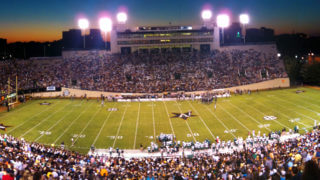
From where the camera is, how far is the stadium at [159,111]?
14734 mm

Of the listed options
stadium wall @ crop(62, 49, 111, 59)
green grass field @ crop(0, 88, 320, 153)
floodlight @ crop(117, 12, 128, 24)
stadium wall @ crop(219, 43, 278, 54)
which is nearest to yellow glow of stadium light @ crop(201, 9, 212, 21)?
stadium wall @ crop(219, 43, 278, 54)

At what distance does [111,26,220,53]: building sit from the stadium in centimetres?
23

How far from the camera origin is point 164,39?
6506 centimetres

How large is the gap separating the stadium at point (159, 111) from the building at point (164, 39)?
23 cm

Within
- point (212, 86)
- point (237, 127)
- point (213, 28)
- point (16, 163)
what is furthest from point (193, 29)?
point (16, 163)

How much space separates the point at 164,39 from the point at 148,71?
13749 millimetres

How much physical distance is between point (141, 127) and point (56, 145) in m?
8.76

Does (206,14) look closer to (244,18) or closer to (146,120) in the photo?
(244,18)

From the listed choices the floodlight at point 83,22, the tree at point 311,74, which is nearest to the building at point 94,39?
the floodlight at point 83,22

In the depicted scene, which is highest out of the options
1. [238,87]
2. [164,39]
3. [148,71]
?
[164,39]

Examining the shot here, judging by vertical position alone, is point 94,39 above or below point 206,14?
below

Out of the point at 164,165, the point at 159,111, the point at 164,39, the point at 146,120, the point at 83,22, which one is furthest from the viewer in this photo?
the point at 164,39

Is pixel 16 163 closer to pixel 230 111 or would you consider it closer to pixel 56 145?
pixel 56 145

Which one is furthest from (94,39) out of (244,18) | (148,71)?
(244,18)
